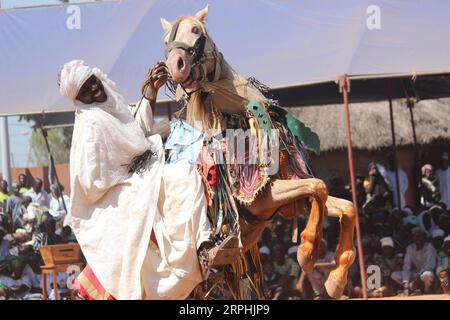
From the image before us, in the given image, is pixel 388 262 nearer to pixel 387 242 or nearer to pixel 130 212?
pixel 387 242

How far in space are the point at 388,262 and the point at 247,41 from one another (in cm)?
298

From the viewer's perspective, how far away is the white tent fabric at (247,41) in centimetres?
1216

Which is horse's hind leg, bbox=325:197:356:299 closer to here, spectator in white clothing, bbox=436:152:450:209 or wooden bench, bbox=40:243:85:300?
wooden bench, bbox=40:243:85:300

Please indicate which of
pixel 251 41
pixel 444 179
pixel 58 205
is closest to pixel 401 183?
pixel 444 179

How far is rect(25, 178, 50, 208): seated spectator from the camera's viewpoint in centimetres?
1470

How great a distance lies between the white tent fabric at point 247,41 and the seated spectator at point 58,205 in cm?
165

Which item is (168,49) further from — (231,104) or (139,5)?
(139,5)

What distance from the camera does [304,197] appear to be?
297 inches

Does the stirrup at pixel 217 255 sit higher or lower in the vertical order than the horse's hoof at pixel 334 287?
higher

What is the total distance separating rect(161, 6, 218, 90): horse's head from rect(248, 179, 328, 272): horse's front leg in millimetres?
885

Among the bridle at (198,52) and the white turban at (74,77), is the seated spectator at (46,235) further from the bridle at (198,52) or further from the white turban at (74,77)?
the bridle at (198,52)

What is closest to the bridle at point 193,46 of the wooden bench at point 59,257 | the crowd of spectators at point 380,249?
the wooden bench at point 59,257

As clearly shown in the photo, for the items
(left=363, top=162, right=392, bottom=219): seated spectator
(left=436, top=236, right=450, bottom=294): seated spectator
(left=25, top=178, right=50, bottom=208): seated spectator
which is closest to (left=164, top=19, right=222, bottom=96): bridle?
(left=436, top=236, right=450, bottom=294): seated spectator

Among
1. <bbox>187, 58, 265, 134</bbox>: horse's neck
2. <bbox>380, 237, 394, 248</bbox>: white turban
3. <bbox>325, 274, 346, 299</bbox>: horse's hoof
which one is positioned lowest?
<bbox>325, 274, 346, 299</bbox>: horse's hoof
